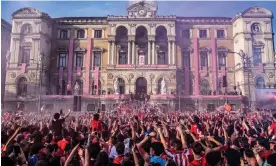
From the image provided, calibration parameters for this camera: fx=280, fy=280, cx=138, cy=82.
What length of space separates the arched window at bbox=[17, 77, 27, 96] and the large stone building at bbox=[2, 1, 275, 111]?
0.45 ft

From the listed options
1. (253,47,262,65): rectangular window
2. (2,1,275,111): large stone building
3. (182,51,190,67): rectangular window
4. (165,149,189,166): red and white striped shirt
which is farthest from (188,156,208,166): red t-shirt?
(182,51,190,67): rectangular window

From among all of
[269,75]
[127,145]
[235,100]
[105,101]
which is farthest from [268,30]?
[127,145]

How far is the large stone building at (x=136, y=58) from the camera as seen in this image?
34.9 metres

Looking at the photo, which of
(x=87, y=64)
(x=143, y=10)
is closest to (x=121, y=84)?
(x=87, y=64)

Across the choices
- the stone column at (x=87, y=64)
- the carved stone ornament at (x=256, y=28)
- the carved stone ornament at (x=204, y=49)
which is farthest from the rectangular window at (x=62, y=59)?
the carved stone ornament at (x=256, y=28)

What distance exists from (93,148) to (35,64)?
34.9 meters

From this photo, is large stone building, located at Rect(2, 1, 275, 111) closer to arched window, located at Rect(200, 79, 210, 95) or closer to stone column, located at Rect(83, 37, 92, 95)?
arched window, located at Rect(200, 79, 210, 95)

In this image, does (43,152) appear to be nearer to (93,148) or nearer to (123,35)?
(93,148)

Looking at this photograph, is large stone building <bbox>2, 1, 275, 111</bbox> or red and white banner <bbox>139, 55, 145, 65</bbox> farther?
red and white banner <bbox>139, 55, 145, 65</bbox>

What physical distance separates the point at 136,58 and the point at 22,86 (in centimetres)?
1611

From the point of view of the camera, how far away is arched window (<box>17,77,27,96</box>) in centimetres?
3749

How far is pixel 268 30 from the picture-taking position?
37.1 metres

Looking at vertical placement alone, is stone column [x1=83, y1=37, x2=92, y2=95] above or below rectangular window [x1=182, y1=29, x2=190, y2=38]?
below

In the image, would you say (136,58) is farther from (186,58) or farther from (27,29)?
(27,29)
